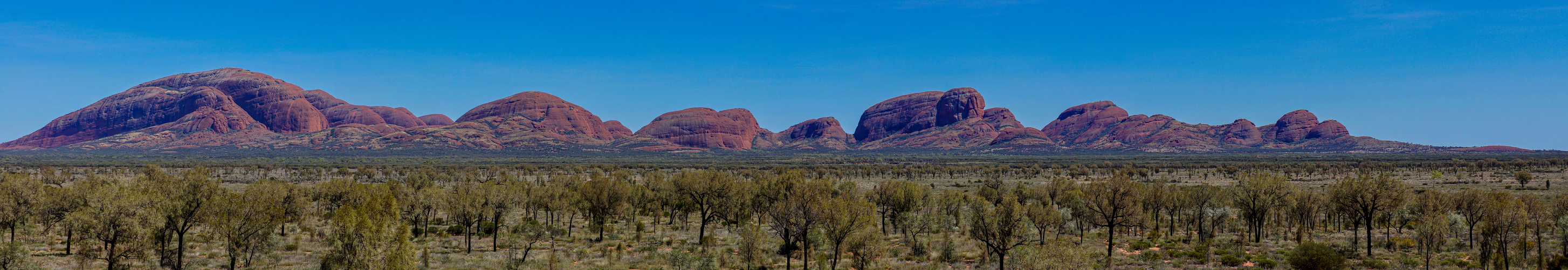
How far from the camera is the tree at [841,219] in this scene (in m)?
27.8


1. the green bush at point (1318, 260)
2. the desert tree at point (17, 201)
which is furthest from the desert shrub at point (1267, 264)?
the desert tree at point (17, 201)

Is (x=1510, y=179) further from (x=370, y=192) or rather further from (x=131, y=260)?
(x=131, y=260)

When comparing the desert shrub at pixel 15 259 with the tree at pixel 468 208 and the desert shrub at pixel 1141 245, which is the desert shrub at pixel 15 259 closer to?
the tree at pixel 468 208

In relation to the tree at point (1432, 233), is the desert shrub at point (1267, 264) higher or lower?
lower

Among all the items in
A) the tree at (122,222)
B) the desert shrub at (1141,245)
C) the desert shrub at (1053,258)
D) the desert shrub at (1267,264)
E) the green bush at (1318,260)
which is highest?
the tree at (122,222)

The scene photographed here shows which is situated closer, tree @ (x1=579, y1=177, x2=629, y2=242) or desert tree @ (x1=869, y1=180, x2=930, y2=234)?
tree @ (x1=579, y1=177, x2=629, y2=242)

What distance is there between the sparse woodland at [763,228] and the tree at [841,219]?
7 centimetres

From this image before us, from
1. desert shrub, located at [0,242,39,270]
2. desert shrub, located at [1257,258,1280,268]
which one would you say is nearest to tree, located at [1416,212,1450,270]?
desert shrub, located at [1257,258,1280,268]

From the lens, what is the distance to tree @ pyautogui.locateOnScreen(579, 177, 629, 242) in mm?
42531

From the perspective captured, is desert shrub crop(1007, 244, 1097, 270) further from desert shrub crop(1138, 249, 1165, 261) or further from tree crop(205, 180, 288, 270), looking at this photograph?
tree crop(205, 180, 288, 270)

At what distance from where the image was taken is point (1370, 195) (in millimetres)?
31672

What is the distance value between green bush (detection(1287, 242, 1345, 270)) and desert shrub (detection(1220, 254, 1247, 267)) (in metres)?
3.26

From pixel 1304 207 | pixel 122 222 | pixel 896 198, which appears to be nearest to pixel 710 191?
pixel 896 198

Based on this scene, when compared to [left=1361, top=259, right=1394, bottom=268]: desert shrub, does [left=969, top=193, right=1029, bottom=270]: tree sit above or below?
above
